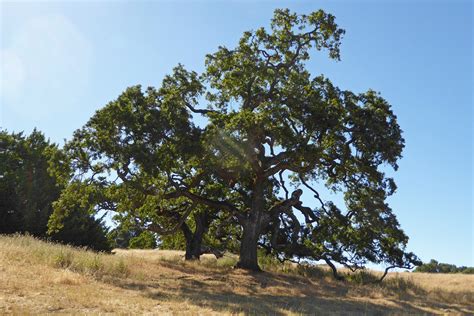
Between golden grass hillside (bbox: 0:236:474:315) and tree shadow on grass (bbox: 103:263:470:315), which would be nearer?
golden grass hillside (bbox: 0:236:474:315)

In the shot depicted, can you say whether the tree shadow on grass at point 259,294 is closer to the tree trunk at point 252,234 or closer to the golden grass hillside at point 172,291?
the golden grass hillside at point 172,291

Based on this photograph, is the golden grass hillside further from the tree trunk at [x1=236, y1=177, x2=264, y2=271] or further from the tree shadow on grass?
the tree trunk at [x1=236, y1=177, x2=264, y2=271]

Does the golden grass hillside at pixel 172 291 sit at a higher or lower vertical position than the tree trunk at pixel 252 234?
lower

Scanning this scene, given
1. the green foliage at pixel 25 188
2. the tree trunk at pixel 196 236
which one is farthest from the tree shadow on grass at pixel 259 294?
the green foliage at pixel 25 188

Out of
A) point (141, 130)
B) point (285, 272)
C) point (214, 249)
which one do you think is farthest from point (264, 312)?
point (214, 249)

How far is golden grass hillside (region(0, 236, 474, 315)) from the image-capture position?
1064 centimetres

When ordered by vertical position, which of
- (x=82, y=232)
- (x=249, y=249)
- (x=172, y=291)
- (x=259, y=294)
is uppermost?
(x=249, y=249)

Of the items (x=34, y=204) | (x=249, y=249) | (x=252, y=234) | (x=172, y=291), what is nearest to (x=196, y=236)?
(x=249, y=249)

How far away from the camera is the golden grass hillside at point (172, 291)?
10.6m

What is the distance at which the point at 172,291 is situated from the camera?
1477 centimetres

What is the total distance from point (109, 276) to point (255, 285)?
6382 millimetres

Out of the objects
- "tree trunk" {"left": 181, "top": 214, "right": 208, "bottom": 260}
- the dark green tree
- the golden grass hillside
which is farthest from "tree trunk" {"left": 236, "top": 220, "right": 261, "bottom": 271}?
the dark green tree

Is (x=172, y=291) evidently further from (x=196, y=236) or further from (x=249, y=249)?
(x=196, y=236)

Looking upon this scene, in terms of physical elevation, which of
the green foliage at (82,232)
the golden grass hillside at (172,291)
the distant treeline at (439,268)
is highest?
the distant treeline at (439,268)
